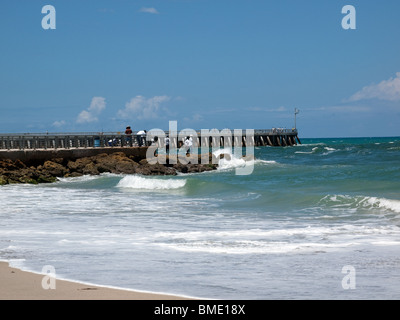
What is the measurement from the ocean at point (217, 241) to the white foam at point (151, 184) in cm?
344

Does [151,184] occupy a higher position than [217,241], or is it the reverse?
[217,241]

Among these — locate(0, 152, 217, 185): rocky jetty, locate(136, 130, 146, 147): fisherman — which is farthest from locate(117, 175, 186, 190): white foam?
locate(136, 130, 146, 147): fisherman

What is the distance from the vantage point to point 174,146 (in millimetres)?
58062

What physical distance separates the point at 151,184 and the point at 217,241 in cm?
1572

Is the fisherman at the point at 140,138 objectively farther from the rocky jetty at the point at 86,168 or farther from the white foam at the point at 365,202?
the white foam at the point at 365,202

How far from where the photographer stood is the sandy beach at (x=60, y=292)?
20.4ft

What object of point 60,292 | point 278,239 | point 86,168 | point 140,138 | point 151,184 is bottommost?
point 151,184

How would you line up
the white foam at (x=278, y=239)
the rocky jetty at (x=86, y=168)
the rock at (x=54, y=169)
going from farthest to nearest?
the rock at (x=54, y=169), the rocky jetty at (x=86, y=168), the white foam at (x=278, y=239)

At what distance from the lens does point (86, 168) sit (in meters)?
32.1

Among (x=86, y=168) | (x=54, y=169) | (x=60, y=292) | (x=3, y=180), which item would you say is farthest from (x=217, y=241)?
(x=86, y=168)

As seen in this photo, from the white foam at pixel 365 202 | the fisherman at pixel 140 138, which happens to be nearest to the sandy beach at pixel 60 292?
the white foam at pixel 365 202

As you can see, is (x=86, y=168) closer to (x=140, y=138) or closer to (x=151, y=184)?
(x=140, y=138)
